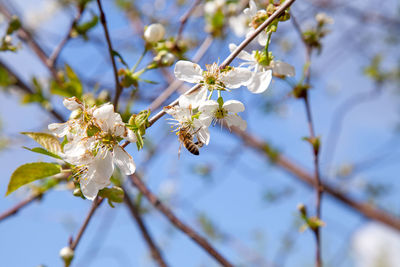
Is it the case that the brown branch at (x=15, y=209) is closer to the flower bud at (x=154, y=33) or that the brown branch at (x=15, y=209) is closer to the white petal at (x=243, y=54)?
the flower bud at (x=154, y=33)

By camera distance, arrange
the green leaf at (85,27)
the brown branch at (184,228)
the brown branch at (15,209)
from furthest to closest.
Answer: the green leaf at (85,27) → the brown branch at (15,209) → the brown branch at (184,228)

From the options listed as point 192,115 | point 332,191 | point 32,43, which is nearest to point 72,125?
point 192,115

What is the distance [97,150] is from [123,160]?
0.06 meters

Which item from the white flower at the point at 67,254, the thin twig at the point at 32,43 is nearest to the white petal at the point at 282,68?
the white flower at the point at 67,254

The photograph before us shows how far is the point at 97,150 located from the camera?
638mm

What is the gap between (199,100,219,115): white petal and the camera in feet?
1.95

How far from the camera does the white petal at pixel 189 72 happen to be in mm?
648

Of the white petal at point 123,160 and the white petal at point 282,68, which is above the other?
the white petal at point 282,68

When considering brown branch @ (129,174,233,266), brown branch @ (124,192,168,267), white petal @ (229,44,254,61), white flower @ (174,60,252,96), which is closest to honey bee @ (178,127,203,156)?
white flower @ (174,60,252,96)

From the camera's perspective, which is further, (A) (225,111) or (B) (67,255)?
(B) (67,255)

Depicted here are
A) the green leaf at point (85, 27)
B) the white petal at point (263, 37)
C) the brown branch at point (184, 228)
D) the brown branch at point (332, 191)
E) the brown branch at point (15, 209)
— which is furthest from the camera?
the brown branch at point (332, 191)

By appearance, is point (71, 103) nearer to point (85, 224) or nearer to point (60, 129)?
point (60, 129)

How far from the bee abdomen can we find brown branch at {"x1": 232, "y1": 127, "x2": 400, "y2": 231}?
2478mm

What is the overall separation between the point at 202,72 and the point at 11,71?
1108mm
